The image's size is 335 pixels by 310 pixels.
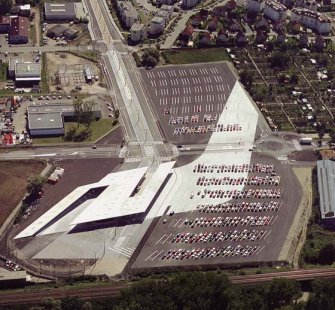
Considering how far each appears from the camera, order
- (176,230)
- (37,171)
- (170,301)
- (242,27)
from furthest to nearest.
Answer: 1. (242,27)
2. (37,171)
3. (176,230)
4. (170,301)

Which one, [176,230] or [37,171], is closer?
[176,230]

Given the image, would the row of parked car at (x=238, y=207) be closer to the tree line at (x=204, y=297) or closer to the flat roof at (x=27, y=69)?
the tree line at (x=204, y=297)

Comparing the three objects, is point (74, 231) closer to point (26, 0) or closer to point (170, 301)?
point (170, 301)

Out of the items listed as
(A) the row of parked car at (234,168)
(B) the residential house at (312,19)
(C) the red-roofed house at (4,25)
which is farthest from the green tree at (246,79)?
(C) the red-roofed house at (4,25)

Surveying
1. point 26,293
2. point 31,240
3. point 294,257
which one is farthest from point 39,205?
point 294,257

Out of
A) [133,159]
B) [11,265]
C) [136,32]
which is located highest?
[136,32]

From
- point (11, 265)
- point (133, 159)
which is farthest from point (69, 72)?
point (11, 265)

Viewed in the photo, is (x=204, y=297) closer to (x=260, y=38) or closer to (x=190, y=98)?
(x=190, y=98)
